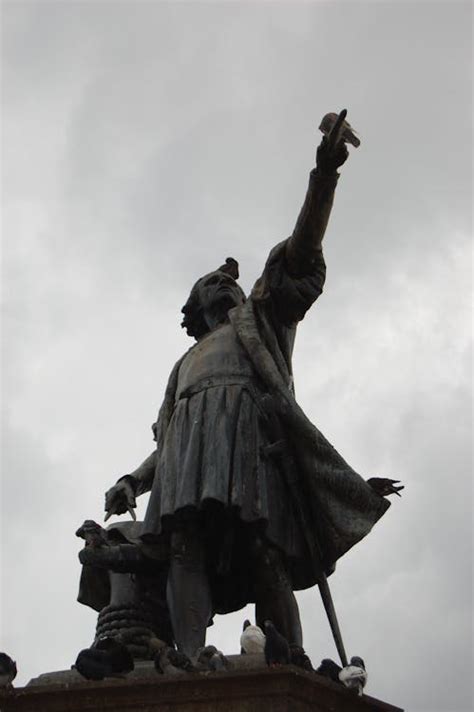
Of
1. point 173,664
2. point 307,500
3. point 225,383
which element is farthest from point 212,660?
point 225,383

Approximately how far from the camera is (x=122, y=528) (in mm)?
8297

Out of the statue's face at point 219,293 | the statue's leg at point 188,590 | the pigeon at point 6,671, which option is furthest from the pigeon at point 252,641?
the statue's face at point 219,293

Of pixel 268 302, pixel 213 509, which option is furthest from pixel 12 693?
pixel 268 302

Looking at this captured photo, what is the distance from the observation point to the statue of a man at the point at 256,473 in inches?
297

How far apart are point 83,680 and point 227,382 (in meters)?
2.46

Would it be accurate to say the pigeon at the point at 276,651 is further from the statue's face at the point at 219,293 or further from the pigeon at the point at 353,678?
the statue's face at the point at 219,293

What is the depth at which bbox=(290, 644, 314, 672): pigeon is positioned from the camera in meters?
6.45

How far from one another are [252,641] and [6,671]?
4.33 ft

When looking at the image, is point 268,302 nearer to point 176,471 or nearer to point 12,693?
point 176,471

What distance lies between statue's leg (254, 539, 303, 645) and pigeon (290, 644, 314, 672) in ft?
2.53

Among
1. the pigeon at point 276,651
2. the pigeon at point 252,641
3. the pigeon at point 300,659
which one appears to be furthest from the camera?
the pigeon at point 252,641

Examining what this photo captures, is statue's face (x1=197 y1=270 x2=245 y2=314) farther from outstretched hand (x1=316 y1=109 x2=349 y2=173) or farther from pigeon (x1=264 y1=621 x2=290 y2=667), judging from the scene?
pigeon (x1=264 y1=621 x2=290 y2=667)

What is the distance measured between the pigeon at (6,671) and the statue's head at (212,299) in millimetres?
3423

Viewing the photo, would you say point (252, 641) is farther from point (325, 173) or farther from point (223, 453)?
point (325, 173)
